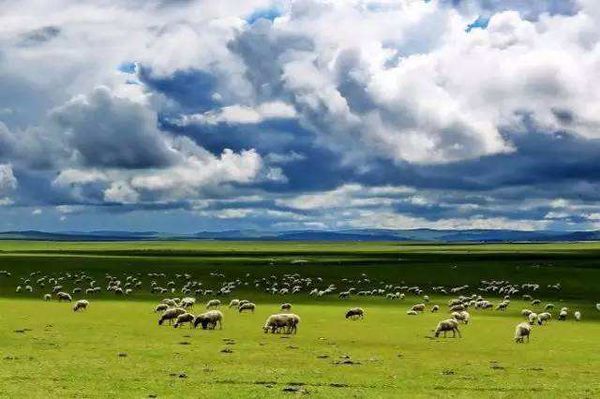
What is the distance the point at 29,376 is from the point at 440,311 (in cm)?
4257

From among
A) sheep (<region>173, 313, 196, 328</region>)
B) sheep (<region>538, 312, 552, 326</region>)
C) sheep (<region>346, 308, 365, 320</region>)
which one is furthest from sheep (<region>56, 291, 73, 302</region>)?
sheep (<region>538, 312, 552, 326</region>)

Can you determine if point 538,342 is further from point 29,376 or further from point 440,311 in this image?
point 29,376

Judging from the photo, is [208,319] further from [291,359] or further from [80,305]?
[80,305]

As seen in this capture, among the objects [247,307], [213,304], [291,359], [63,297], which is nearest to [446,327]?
[291,359]

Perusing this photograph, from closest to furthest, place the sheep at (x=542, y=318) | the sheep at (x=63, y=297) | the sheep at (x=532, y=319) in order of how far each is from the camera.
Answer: the sheep at (x=542, y=318) → the sheep at (x=532, y=319) → the sheep at (x=63, y=297)

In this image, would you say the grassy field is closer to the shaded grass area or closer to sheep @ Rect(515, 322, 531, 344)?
the shaded grass area

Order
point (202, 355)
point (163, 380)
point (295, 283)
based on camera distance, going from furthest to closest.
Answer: point (295, 283), point (202, 355), point (163, 380)

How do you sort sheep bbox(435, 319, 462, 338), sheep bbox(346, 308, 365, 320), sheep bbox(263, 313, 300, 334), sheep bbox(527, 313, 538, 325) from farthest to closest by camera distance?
1. sheep bbox(346, 308, 365, 320)
2. sheep bbox(527, 313, 538, 325)
3. sheep bbox(263, 313, 300, 334)
4. sheep bbox(435, 319, 462, 338)

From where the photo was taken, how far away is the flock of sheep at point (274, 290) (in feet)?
181

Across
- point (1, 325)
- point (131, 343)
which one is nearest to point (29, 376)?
point (131, 343)

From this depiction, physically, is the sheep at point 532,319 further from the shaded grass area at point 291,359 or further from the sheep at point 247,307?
the sheep at point 247,307

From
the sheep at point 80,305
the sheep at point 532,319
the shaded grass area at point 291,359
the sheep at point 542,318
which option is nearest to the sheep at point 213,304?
the sheep at point 80,305

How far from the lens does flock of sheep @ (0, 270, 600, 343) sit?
5526cm

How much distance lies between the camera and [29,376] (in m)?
24.8
